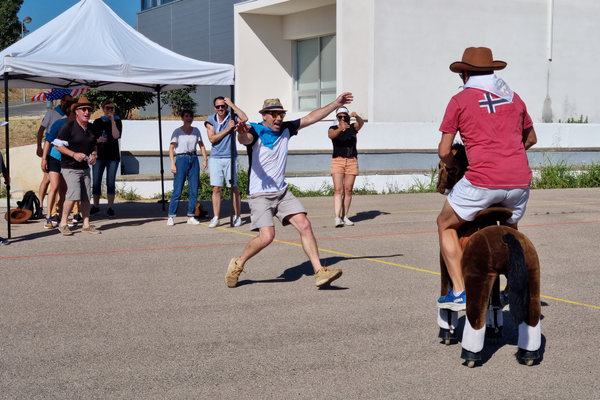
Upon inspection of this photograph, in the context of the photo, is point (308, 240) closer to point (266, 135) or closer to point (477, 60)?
point (266, 135)

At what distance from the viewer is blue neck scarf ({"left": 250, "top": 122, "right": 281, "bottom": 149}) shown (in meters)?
7.23

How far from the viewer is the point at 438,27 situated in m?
20.9

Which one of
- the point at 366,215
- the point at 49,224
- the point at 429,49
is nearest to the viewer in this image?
the point at 49,224

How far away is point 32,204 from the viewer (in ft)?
40.0

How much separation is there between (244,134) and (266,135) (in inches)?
15.5

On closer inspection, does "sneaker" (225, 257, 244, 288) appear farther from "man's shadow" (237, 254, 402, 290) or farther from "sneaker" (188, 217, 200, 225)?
"sneaker" (188, 217, 200, 225)

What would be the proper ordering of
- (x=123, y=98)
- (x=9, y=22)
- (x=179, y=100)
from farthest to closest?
(x=9, y=22), (x=179, y=100), (x=123, y=98)

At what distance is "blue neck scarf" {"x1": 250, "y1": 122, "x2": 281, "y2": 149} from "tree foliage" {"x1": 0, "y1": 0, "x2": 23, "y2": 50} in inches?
2625

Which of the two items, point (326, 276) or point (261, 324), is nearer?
point (261, 324)

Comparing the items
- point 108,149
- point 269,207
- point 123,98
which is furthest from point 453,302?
point 123,98

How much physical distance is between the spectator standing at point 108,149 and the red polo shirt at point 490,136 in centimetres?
870

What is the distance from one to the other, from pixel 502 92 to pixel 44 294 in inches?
183

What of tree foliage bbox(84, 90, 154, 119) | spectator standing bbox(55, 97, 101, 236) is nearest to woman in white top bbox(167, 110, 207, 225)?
spectator standing bbox(55, 97, 101, 236)

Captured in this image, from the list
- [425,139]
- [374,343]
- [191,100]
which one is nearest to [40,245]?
[374,343]
